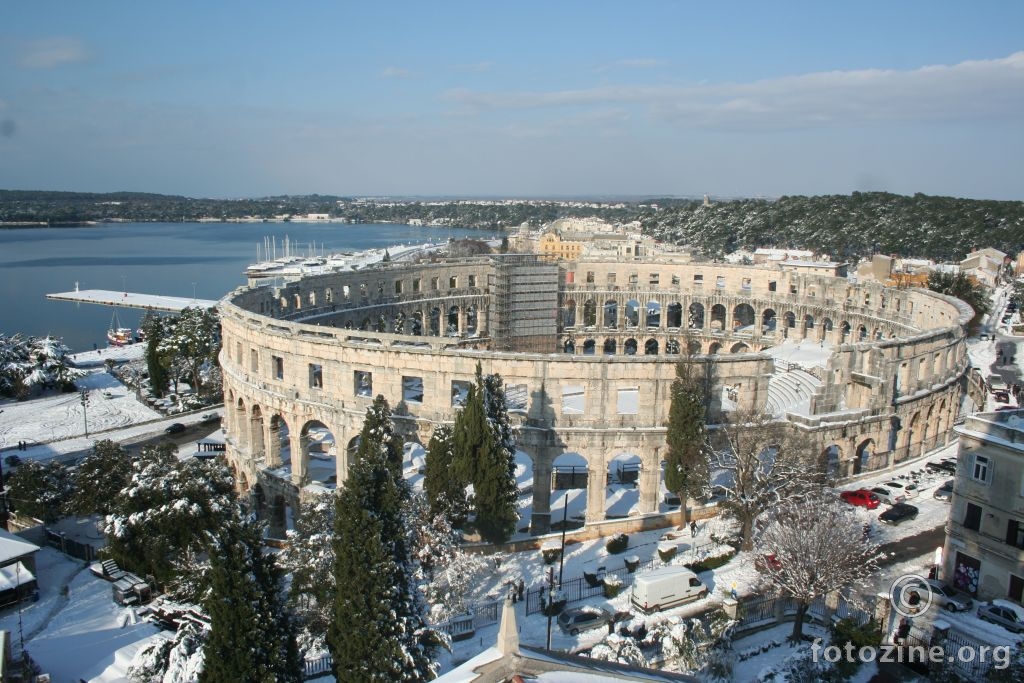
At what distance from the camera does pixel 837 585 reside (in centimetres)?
2473

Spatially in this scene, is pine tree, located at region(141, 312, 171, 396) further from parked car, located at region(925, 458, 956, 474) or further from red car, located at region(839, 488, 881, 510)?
parked car, located at region(925, 458, 956, 474)

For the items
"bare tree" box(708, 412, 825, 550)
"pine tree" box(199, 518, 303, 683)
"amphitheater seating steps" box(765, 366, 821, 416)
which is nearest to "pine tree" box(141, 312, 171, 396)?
"amphitheater seating steps" box(765, 366, 821, 416)

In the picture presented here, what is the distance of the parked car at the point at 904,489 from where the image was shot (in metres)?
36.5

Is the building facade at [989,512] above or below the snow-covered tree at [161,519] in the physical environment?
above

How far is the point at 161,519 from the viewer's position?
102 feet

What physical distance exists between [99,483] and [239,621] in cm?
2195

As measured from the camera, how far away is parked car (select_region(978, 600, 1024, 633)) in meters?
24.0

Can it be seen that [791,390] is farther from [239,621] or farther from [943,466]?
[239,621]

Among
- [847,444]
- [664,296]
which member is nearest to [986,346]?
[664,296]

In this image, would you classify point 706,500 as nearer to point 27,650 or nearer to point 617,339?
point 27,650

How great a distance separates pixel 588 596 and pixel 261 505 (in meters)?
22.3

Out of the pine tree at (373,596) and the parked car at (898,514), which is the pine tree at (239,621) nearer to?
the pine tree at (373,596)

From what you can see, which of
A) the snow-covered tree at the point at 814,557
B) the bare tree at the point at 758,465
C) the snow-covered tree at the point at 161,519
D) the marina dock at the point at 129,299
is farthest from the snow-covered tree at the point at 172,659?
the marina dock at the point at 129,299

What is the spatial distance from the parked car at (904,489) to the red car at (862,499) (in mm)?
1670
